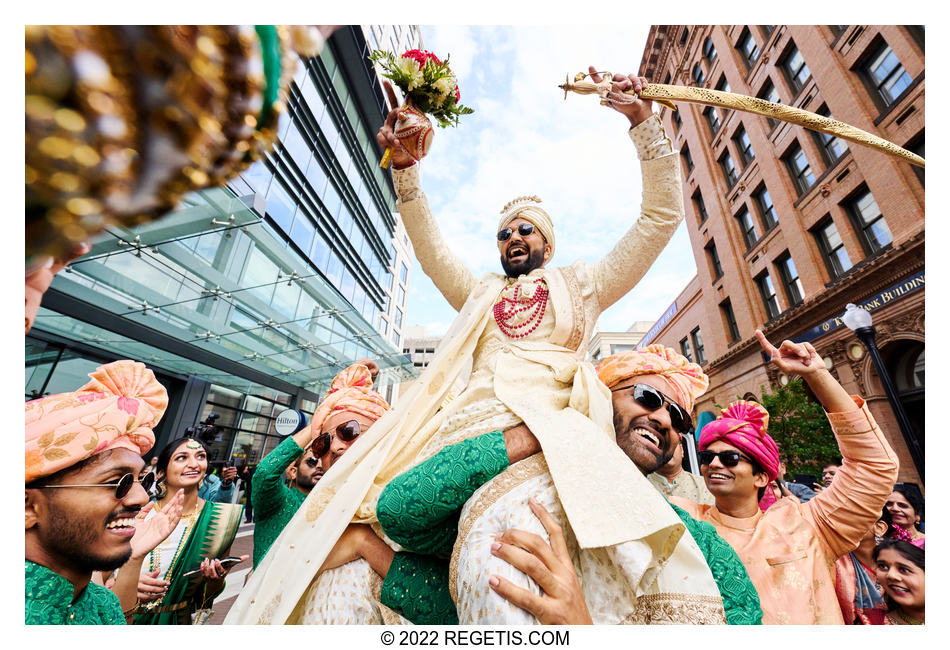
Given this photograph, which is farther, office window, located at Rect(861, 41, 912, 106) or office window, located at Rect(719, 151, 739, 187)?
office window, located at Rect(719, 151, 739, 187)

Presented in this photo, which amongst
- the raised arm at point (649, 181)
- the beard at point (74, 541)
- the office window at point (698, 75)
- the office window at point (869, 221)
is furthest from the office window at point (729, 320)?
the beard at point (74, 541)

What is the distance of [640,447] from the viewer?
4.76 feet

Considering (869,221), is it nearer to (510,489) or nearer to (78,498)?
(510,489)

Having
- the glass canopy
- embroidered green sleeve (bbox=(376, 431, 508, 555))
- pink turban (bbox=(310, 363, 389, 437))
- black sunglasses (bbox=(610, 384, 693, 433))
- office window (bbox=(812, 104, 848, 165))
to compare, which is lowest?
embroidered green sleeve (bbox=(376, 431, 508, 555))

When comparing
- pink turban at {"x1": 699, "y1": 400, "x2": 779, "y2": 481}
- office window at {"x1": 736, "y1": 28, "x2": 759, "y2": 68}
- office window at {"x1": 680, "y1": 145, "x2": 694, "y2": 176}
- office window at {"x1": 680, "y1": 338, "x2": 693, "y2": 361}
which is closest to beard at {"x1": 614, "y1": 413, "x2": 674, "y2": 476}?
pink turban at {"x1": 699, "y1": 400, "x2": 779, "y2": 481}

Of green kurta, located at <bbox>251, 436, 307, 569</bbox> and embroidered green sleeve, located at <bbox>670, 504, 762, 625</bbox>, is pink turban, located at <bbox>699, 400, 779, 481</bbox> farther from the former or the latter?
green kurta, located at <bbox>251, 436, 307, 569</bbox>

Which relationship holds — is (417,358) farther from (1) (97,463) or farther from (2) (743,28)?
(1) (97,463)

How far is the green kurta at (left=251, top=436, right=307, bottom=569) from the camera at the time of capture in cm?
220

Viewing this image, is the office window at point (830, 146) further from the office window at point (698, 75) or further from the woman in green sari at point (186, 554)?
the woman in green sari at point (186, 554)

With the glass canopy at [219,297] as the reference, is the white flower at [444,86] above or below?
below

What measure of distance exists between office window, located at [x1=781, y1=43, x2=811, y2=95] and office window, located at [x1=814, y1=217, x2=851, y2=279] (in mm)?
4432

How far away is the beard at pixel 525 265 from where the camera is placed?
210cm

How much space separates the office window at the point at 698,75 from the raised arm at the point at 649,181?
20115 mm

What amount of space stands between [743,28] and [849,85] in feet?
21.3
